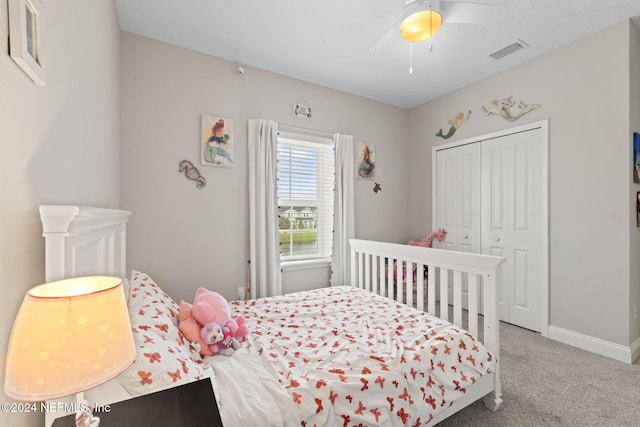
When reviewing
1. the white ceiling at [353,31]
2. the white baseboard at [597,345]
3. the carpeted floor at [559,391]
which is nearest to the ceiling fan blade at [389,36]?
the white ceiling at [353,31]

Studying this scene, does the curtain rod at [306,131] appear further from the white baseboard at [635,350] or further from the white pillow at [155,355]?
the white baseboard at [635,350]

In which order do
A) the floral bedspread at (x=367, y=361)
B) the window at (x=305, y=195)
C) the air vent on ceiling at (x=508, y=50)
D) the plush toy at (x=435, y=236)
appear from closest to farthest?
the floral bedspread at (x=367, y=361) → the air vent on ceiling at (x=508, y=50) → the window at (x=305, y=195) → the plush toy at (x=435, y=236)

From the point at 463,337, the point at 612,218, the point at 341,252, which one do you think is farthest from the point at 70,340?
the point at 612,218

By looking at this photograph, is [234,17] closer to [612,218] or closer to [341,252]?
[341,252]

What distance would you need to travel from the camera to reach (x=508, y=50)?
257 cm

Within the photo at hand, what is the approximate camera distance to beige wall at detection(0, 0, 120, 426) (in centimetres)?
60

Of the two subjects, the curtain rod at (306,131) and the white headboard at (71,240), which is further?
the curtain rod at (306,131)

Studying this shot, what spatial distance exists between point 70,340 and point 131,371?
0.52 metres

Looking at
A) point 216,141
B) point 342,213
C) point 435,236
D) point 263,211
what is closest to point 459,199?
point 435,236

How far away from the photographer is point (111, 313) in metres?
0.52

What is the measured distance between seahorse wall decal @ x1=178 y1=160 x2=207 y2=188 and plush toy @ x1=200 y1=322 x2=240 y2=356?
1.52 metres

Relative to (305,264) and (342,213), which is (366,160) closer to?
(342,213)

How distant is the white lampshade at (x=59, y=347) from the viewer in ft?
1.46

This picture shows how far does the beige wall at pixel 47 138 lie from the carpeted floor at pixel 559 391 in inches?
75.7
